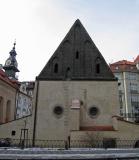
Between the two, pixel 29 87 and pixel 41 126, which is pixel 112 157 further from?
pixel 29 87

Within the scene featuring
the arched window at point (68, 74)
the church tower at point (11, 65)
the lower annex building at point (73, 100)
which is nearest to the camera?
the lower annex building at point (73, 100)

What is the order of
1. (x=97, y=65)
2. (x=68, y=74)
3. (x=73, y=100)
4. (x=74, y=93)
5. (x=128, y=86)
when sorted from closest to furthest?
(x=73, y=100)
(x=74, y=93)
(x=68, y=74)
(x=97, y=65)
(x=128, y=86)

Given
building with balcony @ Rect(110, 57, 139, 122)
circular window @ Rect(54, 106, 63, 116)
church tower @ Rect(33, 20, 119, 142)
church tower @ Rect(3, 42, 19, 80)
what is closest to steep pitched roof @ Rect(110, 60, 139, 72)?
building with balcony @ Rect(110, 57, 139, 122)

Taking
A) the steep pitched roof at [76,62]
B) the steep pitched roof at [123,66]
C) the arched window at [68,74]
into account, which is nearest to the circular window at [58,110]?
the steep pitched roof at [76,62]

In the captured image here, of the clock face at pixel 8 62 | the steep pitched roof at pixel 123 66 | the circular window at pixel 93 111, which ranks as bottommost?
the circular window at pixel 93 111

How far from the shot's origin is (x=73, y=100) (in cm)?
2717

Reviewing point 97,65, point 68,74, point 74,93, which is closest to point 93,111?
point 74,93

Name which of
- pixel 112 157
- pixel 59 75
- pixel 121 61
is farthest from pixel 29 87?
pixel 112 157

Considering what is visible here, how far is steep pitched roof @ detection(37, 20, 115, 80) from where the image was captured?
95.0ft

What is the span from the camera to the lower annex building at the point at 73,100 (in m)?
26.2

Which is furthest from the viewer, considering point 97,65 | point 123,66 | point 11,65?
point 11,65

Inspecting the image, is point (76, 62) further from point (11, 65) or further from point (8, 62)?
point (8, 62)

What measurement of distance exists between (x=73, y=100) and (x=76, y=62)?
4904 mm

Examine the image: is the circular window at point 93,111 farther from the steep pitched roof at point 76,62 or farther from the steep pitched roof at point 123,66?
the steep pitched roof at point 123,66
